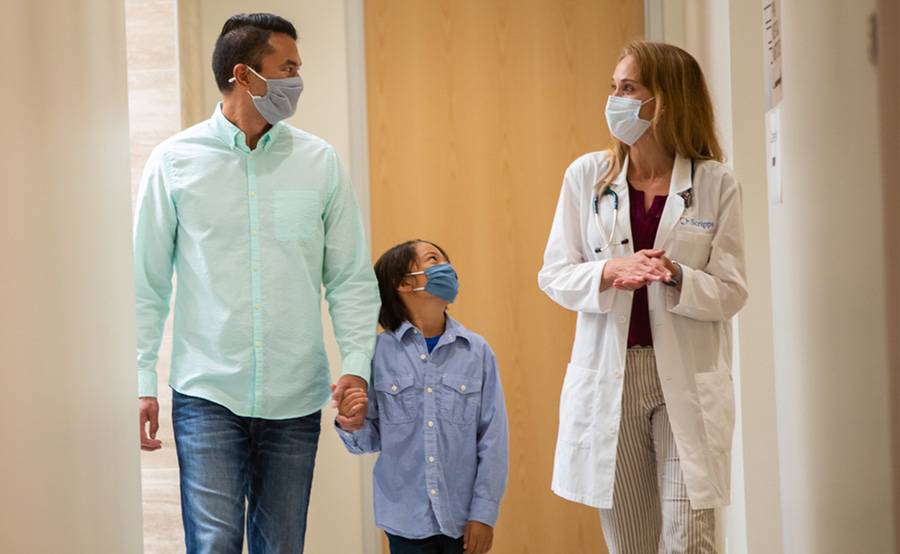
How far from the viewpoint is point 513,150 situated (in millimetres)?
4121

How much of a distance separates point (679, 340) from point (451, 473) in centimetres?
73

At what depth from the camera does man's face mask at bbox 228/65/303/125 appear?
8.50 ft

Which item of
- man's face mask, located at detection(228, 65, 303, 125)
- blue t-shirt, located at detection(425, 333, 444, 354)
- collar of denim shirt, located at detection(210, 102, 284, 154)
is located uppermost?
man's face mask, located at detection(228, 65, 303, 125)

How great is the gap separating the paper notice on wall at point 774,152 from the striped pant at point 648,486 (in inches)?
17.9

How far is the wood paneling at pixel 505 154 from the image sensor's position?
409cm

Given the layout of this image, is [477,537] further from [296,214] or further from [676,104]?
[676,104]

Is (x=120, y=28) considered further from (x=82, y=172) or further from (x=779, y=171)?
(x=779, y=171)

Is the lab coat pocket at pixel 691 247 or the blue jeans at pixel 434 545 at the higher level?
the lab coat pocket at pixel 691 247

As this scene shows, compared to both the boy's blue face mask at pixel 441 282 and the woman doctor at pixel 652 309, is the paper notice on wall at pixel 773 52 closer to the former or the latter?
the woman doctor at pixel 652 309

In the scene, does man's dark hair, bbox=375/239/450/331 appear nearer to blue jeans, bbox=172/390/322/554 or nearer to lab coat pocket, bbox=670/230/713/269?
blue jeans, bbox=172/390/322/554

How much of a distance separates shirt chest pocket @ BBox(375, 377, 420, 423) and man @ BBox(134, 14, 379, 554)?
188mm

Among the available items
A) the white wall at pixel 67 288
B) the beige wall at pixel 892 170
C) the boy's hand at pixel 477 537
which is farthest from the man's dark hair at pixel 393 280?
the beige wall at pixel 892 170

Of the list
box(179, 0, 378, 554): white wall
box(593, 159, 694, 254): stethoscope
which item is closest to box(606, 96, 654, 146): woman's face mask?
box(593, 159, 694, 254): stethoscope

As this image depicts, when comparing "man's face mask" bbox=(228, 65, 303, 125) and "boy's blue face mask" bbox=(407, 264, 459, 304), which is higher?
"man's face mask" bbox=(228, 65, 303, 125)
